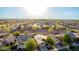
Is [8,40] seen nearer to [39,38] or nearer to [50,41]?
[39,38]

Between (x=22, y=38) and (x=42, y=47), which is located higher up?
(x=22, y=38)

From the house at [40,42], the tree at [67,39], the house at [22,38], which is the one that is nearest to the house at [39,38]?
the house at [40,42]

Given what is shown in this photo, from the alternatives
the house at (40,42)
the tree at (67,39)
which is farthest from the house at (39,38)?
the tree at (67,39)

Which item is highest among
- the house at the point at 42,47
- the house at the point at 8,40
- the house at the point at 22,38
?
the house at the point at 22,38

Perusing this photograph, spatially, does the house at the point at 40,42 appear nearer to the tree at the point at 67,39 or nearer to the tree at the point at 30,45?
the tree at the point at 30,45

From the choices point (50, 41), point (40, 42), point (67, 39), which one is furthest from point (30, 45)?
point (67, 39)

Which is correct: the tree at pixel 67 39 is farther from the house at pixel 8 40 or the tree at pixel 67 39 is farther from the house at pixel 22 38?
the house at pixel 8 40

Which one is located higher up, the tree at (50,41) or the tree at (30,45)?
the tree at (50,41)

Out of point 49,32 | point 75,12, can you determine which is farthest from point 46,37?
point 75,12

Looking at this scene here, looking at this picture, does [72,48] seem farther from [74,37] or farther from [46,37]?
[46,37]

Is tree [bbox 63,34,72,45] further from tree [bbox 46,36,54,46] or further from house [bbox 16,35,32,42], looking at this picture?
house [bbox 16,35,32,42]
